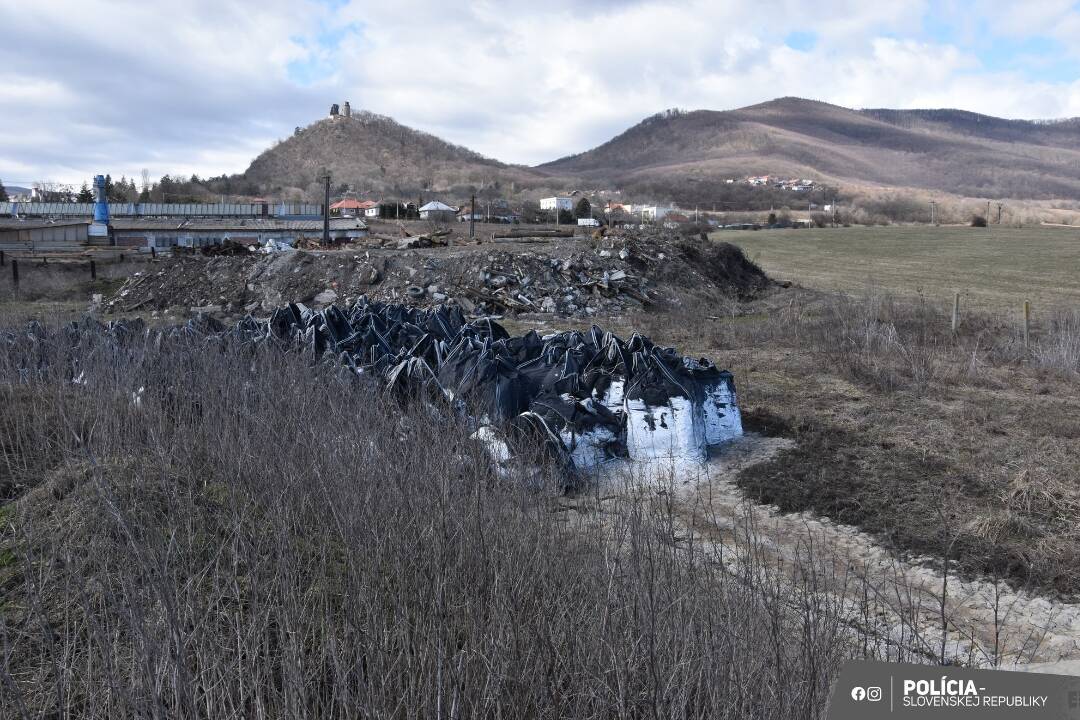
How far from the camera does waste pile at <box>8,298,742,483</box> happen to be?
21.9ft

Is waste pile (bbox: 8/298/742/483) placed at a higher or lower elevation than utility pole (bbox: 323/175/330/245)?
lower

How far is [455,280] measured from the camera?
2011 centimetres

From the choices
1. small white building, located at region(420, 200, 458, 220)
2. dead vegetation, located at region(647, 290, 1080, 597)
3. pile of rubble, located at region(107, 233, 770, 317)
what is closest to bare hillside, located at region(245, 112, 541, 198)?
small white building, located at region(420, 200, 458, 220)

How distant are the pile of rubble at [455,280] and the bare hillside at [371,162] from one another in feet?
333

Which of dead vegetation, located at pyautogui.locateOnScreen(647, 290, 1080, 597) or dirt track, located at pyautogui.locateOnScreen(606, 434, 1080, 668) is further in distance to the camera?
dead vegetation, located at pyautogui.locateOnScreen(647, 290, 1080, 597)

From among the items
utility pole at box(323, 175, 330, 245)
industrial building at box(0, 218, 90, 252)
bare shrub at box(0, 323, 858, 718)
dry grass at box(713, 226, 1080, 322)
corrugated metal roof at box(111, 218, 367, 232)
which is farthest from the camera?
corrugated metal roof at box(111, 218, 367, 232)

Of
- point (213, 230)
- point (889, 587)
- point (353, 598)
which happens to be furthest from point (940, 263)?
point (353, 598)

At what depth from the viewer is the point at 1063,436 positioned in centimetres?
777

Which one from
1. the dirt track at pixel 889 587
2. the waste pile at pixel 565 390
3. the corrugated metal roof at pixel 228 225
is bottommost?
the dirt track at pixel 889 587

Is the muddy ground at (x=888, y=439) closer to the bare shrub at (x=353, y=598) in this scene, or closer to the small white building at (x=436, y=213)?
the bare shrub at (x=353, y=598)

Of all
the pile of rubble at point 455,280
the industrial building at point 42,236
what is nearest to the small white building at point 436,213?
the industrial building at point 42,236

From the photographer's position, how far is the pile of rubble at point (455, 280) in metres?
19.5

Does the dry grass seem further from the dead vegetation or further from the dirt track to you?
the dirt track

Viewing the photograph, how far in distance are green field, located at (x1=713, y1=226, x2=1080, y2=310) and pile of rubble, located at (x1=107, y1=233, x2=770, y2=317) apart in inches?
239
